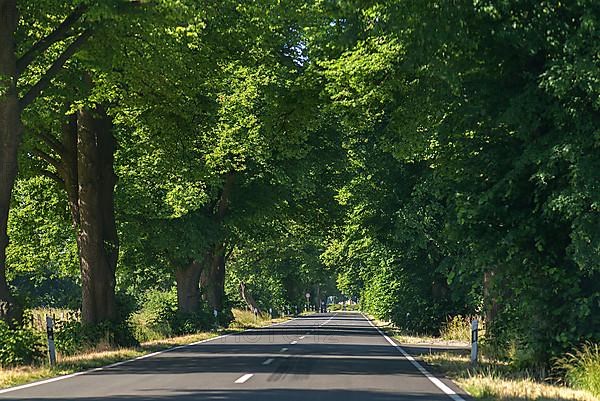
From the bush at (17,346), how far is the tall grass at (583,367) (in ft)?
34.3

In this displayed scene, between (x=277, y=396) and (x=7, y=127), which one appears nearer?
(x=277, y=396)

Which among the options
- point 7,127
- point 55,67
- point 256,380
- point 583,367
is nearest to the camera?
point 583,367

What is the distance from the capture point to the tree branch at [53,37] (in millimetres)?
19812

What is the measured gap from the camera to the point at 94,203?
2848cm

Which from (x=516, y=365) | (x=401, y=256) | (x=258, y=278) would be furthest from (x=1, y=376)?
(x=258, y=278)

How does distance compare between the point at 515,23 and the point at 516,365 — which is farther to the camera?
the point at 516,365

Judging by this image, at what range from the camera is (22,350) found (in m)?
19.8

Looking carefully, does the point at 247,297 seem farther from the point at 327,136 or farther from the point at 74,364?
the point at 74,364

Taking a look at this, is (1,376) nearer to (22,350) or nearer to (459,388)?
(22,350)

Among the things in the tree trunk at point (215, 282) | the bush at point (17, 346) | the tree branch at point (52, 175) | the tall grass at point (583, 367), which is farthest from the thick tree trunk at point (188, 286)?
the tall grass at point (583, 367)

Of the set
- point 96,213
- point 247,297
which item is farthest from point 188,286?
point 247,297

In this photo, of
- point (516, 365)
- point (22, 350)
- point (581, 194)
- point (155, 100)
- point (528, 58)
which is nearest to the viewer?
point (581, 194)

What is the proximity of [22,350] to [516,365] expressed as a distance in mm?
9788

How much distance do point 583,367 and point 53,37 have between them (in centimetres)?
1229
